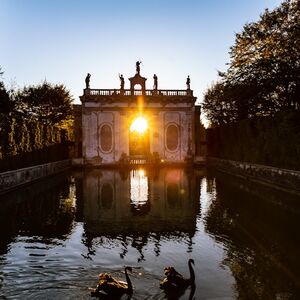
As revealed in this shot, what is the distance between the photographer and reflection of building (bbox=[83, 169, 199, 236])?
12.6m

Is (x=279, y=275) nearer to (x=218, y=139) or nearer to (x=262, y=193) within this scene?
(x=262, y=193)

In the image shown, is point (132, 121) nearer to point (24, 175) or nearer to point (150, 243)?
point (24, 175)

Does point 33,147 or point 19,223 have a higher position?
point 33,147

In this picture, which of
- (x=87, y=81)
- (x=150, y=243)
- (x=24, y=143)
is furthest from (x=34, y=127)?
(x=150, y=243)

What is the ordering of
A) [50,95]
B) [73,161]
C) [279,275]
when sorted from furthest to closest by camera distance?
[50,95]
[73,161]
[279,275]

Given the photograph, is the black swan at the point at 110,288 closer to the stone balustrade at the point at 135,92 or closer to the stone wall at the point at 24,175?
the stone wall at the point at 24,175

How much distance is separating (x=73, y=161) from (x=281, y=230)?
32.7 m

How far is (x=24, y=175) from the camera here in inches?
958

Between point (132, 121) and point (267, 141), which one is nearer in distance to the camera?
point (267, 141)

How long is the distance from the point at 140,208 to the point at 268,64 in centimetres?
1941

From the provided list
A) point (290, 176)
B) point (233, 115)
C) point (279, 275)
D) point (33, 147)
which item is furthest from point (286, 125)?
point (233, 115)

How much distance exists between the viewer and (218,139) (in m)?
42.3

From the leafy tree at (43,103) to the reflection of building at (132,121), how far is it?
16.4 metres

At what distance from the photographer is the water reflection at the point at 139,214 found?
11352 millimetres
